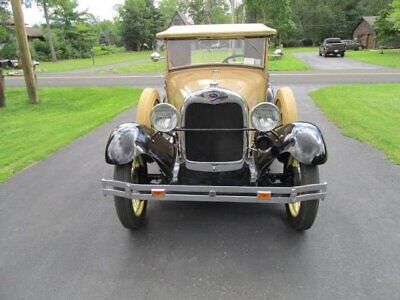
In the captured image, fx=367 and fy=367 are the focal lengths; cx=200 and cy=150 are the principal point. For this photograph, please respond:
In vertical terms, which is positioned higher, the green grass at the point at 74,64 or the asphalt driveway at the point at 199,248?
the asphalt driveway at the point at 199,248

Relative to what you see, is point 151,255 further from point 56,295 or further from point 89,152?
point 89,152

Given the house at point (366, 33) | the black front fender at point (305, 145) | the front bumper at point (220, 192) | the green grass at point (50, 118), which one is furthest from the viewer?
the house at point (366, 33)

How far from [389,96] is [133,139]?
10125mm

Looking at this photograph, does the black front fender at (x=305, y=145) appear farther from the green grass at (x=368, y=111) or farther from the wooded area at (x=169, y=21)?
the wooded area at (x=169, y=21)

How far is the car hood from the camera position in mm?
4211

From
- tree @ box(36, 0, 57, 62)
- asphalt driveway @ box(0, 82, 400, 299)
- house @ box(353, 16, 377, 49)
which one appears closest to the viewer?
asphalt driveway @ box(0, 82, 400, 299)

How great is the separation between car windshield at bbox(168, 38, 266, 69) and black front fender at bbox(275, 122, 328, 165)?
59.9 inches

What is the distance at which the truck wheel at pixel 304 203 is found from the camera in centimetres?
334

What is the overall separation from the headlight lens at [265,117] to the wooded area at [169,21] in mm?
25066

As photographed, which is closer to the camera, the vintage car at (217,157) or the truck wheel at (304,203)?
the vintage car at (217,157)

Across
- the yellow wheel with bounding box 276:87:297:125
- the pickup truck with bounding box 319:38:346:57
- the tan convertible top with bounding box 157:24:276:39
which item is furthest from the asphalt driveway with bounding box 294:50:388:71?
the tan convertible top with bounding box 157:24:276:39

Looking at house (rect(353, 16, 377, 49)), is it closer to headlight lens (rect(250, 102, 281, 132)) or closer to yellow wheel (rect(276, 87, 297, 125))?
yellow wheel (rect(276, 87, 297, 125))

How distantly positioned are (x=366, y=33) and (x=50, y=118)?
50359 millimetres

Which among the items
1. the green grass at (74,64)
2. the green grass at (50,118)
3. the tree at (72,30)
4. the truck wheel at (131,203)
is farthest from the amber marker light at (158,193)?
the tree at (72,30)
